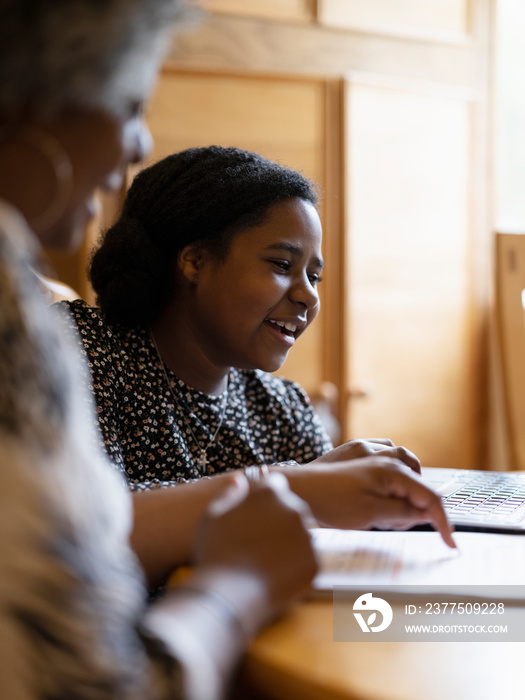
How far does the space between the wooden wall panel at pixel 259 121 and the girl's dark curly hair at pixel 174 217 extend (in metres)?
1.16

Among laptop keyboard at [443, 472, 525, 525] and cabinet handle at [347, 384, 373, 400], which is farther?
cabinet handle at [347, 384, 373, 400]

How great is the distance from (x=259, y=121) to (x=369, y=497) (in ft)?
6.63

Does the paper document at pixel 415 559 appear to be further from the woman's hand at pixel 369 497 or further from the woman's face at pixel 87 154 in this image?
the woman's face at pixel 87 154

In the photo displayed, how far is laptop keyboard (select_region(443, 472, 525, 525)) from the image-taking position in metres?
1.05

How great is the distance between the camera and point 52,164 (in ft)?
2.09

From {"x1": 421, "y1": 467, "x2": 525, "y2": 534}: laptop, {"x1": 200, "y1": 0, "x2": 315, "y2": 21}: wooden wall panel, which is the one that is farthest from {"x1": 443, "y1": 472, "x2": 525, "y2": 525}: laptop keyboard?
{"x1": 200, "y1": 0, "x2": 315, "y2": 21}: wooden wall panel

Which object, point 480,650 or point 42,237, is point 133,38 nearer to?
point 42,237

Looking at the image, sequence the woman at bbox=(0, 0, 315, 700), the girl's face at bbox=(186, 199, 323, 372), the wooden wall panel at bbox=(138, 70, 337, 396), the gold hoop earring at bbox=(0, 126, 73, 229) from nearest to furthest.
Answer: the woman at bbox=(0, 0, 315, 700) → the gold hoop earring at bbox=(0, 126, 73, 229) → the girl's face at bbox=(186, 199, 323, 372) → the wooden wall panel at bbox=(138, 70, 337, 396)

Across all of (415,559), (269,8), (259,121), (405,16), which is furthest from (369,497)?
(405,16)

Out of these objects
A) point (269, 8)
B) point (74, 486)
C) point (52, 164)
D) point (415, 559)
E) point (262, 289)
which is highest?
point (269, 8)

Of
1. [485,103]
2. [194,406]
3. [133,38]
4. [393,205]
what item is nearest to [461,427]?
[393,205]

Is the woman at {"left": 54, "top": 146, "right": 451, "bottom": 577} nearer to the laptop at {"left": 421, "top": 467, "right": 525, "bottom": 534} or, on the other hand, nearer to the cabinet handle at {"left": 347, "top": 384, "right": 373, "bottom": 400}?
the laptop at {"left": 421, "top": 467, "right": 525, "bottom": 534}

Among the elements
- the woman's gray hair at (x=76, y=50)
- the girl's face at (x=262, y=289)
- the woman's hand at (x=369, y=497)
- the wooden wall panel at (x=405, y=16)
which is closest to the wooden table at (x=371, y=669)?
the woman's hand at (x=369, y=497)

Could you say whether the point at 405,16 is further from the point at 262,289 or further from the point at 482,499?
the point at 482,499
